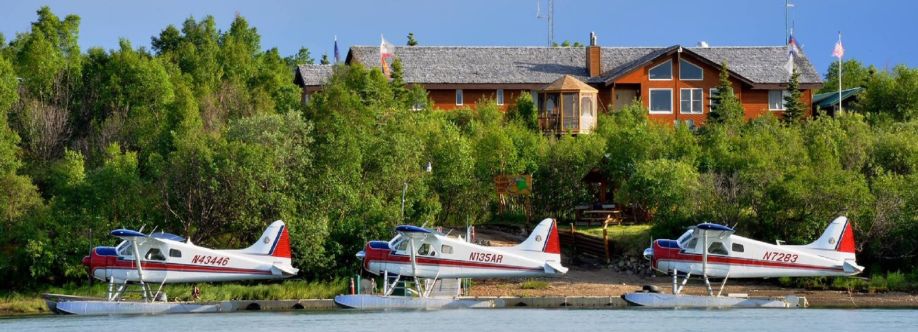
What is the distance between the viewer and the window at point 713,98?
252 feet

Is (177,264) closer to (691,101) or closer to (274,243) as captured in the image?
(274,243)

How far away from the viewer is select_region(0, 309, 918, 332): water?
4322 cm

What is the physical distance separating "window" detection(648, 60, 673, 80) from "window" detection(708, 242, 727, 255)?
30.9 metres

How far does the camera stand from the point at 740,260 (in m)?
49.5

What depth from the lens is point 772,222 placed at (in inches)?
2169

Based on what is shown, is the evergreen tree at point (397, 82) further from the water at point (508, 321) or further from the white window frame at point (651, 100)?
the water at point (508, 321)

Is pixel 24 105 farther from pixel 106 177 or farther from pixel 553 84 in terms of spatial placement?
pixel 553 84

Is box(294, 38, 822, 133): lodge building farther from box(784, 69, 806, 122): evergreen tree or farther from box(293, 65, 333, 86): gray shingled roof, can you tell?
box(784, 69, 806, 122): evergreen tree

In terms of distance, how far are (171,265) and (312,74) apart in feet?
125

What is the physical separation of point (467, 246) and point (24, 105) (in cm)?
2895

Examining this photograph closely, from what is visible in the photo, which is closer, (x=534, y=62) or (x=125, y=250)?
(x=125, y=250)

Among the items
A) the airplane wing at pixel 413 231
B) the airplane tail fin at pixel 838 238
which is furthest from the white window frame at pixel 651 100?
the airplane wing at pixel 413 231

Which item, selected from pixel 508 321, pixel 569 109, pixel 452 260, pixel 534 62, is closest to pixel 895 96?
pixel 569 109

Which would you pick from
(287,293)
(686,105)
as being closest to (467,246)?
(287,293)
